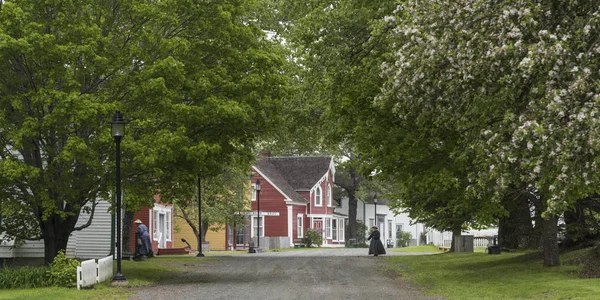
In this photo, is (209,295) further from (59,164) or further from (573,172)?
(573,172)

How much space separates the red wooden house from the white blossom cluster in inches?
1911

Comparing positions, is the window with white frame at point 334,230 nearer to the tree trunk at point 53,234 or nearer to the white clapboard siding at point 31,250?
the white clapboard siding at point 31,250

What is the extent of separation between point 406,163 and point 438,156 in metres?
0.96

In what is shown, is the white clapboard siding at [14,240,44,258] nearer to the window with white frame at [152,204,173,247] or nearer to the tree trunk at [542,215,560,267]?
the window with white frame at [152,204,173,247]

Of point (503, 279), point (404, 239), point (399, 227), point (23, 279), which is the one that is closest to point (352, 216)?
point (404, 239)

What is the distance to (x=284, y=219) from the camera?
69125 mm

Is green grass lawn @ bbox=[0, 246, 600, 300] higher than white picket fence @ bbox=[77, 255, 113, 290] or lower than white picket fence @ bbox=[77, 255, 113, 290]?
lower

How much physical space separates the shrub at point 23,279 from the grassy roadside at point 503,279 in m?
9.28

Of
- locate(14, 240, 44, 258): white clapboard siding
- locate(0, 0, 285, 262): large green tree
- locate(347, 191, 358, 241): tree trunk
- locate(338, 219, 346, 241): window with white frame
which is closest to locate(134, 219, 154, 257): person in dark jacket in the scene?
locate(14, 240, 44, 258): white clapboard siding

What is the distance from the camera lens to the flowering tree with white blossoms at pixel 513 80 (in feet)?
39.4

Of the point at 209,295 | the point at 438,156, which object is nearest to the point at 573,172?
the point at 209,295

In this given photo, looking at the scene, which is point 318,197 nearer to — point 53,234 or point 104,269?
point 53,234

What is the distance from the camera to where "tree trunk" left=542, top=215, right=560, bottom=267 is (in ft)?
80.6

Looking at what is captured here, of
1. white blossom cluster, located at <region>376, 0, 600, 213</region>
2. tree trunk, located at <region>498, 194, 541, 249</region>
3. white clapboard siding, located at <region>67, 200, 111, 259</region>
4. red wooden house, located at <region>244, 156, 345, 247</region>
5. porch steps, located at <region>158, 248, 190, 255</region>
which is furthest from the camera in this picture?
red wooden house, located at <region>244, 156, 345, 247</region>
